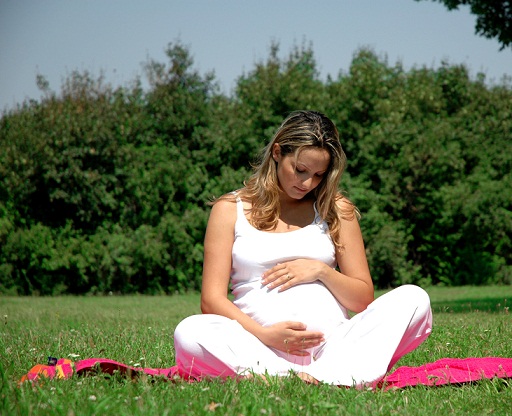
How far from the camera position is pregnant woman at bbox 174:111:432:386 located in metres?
4.40

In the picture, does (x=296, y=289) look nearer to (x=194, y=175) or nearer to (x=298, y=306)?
(x=298, y=306)

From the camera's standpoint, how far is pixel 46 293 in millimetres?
20578

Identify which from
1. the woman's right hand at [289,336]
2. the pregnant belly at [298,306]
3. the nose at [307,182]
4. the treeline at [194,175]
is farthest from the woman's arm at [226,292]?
the treeline at [194,175]

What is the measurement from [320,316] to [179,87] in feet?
63.0

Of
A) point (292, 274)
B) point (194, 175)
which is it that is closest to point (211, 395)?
point (292, 274)

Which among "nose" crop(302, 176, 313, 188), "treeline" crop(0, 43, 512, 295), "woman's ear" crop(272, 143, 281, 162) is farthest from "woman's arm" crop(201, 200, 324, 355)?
"treeline" crop(0, 43, 512, 295)

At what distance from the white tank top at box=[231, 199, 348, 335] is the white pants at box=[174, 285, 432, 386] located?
0.76ft

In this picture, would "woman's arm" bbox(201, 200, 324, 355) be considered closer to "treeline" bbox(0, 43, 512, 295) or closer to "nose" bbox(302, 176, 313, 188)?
"nose" bbox(302, 176, 313, 188)

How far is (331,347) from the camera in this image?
14.9ft

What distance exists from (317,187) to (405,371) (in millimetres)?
1369

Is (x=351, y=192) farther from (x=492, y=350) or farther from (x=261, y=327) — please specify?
(x=261, y=327)

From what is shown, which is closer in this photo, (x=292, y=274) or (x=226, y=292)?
(x=292, y=274)

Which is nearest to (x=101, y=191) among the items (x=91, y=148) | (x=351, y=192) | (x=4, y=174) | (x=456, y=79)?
(x=91, y=148)

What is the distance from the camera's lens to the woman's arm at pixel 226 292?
14.7 feet
